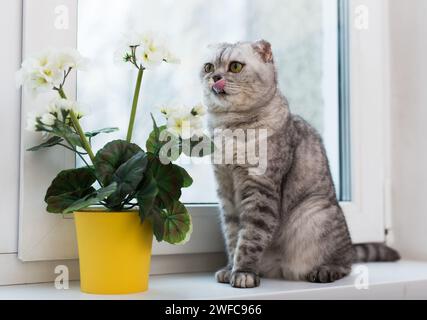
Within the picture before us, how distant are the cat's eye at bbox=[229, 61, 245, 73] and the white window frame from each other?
36 centimetres

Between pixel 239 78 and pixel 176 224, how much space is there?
1.29 ft

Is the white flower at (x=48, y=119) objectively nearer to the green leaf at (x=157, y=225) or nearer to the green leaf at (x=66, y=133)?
the green leaf at (x=66, y=133)

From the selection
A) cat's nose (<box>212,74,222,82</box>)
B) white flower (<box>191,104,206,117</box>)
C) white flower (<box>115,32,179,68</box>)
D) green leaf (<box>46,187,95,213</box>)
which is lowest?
green leaf (<box>46,187,95,213</box>)

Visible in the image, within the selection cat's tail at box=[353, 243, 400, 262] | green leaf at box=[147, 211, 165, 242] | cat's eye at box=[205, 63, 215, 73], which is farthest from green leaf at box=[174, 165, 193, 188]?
cat's tail at box=[353, 243, 400, 262]

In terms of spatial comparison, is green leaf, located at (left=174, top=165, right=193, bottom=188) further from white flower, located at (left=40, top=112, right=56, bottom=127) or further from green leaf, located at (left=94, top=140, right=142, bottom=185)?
white flower, located at (left=40, top=112, right=56, bottom=127)

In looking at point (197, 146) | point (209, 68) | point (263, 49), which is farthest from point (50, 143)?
point (263, 49)

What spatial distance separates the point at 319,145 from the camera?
147cm

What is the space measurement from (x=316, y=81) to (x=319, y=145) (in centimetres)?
34

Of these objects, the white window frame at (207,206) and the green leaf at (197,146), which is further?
the white window frame at (207,206)

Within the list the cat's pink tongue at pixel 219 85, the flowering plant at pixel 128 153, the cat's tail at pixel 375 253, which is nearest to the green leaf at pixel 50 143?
the flowering plant at pixel 128 153

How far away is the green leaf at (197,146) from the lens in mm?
1140

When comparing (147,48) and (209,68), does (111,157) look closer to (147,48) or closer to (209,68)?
(147,48)

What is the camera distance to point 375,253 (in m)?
1.67

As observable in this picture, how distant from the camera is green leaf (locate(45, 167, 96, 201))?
1.15 metres
